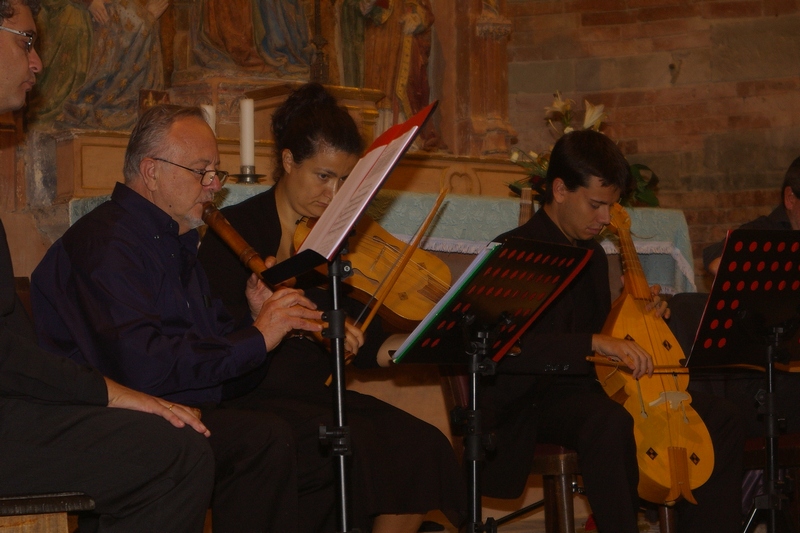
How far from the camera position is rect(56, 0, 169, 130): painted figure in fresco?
225 inches

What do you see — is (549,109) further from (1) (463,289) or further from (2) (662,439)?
(1) (463,289)

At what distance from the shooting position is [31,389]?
8.13 ft

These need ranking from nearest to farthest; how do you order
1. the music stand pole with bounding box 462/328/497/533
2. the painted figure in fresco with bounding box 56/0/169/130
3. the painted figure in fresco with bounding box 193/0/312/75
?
the music stand pole with bounding box 462/328/497/533 < the painted figure in fresco with bounding box 56/0/169/130 < the painted figure in fresco with bounding box 193/0/312/75

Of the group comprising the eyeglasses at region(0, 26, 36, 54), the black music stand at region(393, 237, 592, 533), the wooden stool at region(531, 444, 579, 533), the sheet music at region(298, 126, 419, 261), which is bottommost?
the wooden stool at region(531, 444, 579, 533)

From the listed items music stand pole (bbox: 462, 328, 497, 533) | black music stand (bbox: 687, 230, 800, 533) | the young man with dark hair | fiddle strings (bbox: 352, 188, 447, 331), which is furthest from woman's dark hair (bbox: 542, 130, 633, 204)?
music stand pole (bbox: 462, 328, 497, 533)

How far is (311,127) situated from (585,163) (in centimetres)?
106

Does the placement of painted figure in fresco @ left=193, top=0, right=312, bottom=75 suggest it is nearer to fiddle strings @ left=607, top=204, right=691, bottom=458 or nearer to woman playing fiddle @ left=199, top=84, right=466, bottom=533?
woman playing fiddle @ left=199, top=84, right=466, bottom=533

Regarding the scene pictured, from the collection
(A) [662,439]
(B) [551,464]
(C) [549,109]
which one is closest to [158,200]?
(B) [551,464]

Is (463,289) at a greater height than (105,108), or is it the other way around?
(105,108)

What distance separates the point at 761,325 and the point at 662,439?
0.51 meters

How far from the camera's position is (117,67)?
583cm

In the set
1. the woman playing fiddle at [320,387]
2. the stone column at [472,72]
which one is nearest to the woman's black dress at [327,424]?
the woman playing fiddle at [320,387]

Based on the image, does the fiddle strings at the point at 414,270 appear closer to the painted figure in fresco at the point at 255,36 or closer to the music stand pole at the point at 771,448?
the music stand pole at the point at 771,448

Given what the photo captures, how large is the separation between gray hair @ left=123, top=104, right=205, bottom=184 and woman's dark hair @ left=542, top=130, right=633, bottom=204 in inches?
60.8
